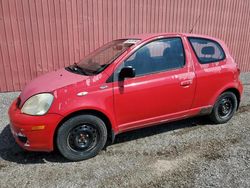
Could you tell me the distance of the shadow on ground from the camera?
3.18 metres

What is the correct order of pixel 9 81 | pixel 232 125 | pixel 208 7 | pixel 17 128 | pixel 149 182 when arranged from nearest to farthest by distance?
pixel 149 182, pixel 17 128, pixel 232 125, pixel 9 81, pixel 208 7

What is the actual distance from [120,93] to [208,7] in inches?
248

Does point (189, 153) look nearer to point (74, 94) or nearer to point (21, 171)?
point (74, 94)

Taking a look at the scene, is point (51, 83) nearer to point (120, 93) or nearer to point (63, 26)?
point (120, 93)

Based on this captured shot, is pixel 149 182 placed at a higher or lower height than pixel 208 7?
lower

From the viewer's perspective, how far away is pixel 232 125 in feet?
14.0

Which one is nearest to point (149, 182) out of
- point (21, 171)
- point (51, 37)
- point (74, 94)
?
point (74, 94)

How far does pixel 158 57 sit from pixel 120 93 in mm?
848

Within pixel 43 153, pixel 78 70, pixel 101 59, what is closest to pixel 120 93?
pixel 101 59

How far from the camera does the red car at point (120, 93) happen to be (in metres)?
2.93

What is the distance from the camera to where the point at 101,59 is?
3.53 metres

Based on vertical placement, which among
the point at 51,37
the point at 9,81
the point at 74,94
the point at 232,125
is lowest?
the point at 232,125

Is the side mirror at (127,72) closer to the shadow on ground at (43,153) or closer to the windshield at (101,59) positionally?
the windshield at (101,59)

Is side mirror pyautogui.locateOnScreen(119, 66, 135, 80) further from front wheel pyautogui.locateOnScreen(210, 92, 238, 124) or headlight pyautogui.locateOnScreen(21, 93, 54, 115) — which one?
front wheel pyautogui.locateOnScreen(210, 92, 238, 124)
